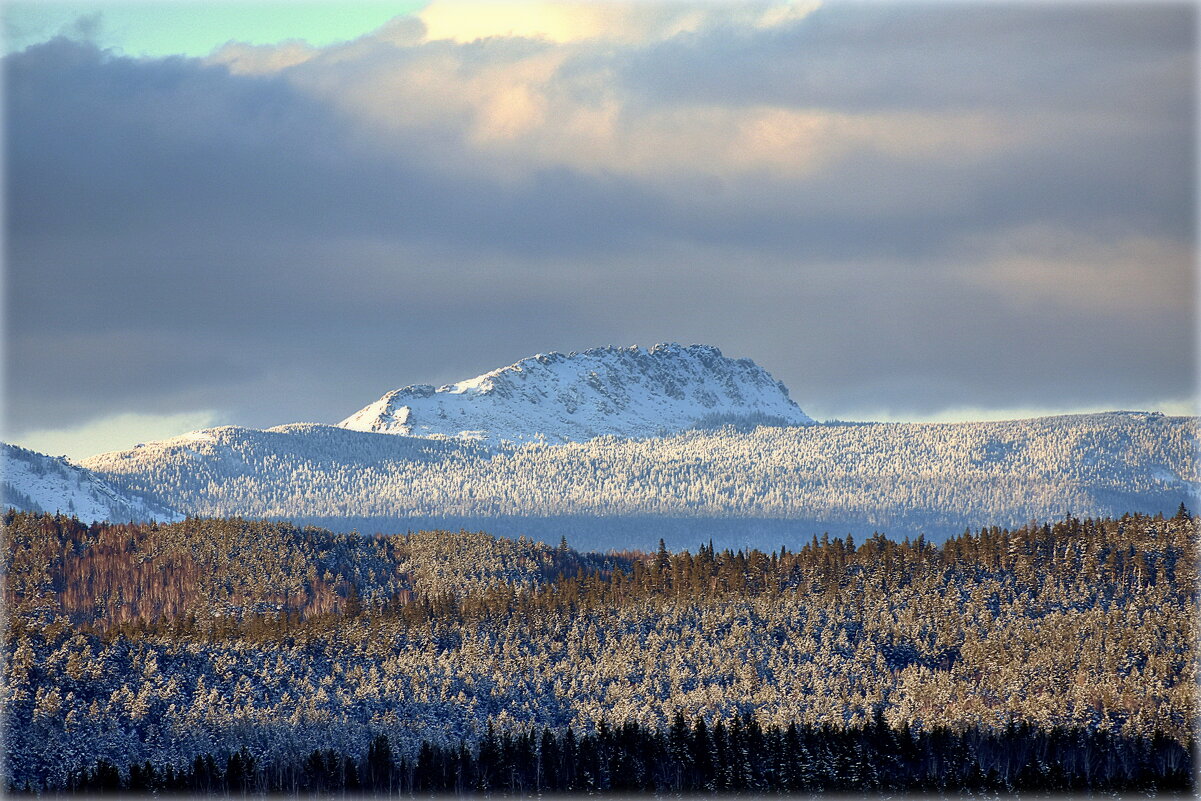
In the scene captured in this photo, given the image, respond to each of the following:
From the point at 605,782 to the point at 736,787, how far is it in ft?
48.4

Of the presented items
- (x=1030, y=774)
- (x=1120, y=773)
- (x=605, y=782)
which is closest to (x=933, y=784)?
(x=1030, y=774)

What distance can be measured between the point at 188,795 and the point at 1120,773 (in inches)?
4114

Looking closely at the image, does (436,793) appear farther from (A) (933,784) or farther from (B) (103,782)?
(A) (933,784)

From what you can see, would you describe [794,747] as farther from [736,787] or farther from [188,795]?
[188,795]

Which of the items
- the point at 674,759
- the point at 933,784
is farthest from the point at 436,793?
the point at 933,784

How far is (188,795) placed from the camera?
193875 millimetres

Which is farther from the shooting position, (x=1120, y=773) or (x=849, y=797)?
(x=1120, y=773)

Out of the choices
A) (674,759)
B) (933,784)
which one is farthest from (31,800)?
(933,784)

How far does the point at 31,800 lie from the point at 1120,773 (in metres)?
124

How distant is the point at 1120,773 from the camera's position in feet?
653

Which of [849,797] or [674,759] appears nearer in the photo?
[849,797]

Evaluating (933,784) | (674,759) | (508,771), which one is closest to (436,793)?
(508,771)

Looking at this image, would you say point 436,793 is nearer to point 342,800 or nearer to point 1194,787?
point 342,800

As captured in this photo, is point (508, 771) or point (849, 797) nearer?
point (849, 797)
